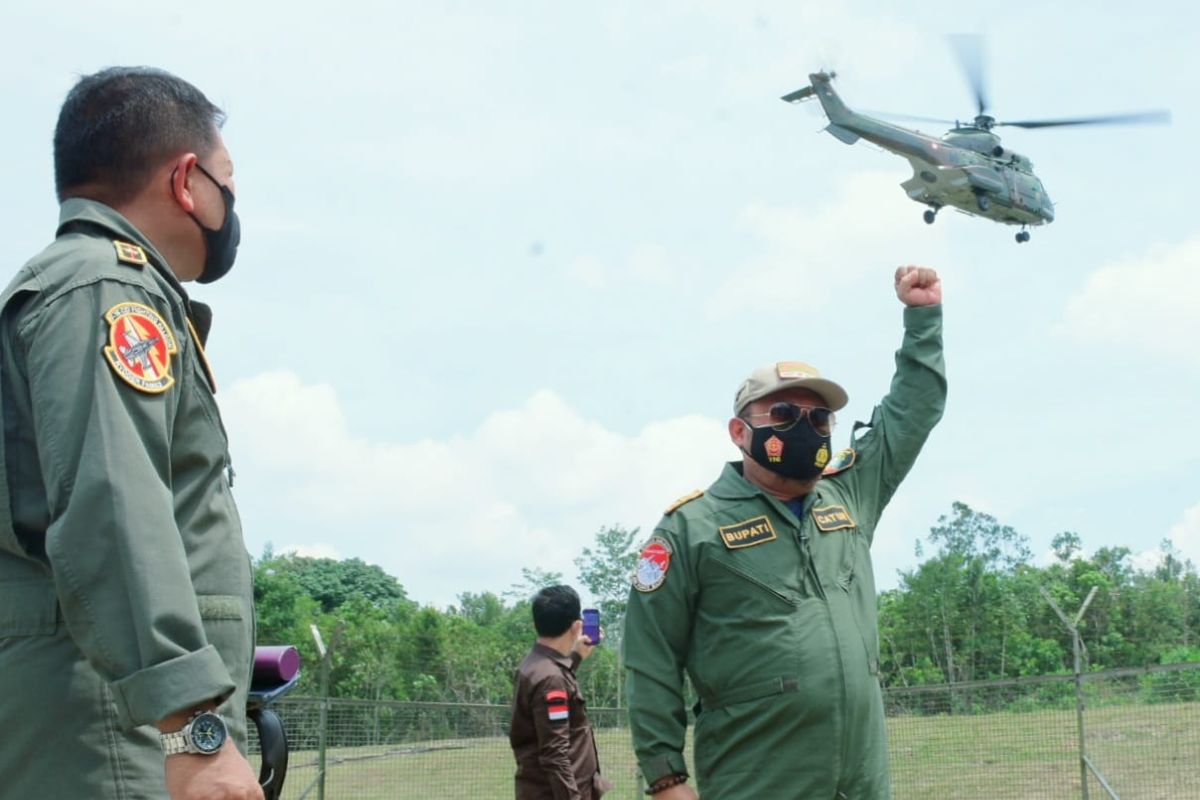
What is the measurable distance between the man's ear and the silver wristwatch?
39.3 inches

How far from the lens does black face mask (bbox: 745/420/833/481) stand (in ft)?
14.4

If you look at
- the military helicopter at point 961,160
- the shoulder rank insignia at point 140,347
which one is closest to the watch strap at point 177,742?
the shoulder rank insignia at point 140,347

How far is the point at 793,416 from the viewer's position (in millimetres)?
4449

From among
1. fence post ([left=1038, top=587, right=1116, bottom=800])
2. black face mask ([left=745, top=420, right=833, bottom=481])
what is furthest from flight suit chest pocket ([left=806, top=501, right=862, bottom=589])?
fence post ([left=1038, top=587, right=1116, bottom=800])

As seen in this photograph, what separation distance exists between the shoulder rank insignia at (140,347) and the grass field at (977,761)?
30.3 feet

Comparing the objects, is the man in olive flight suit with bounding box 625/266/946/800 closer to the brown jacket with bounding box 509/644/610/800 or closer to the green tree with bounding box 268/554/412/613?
the brown jacket with bounding box 509/644/610/800

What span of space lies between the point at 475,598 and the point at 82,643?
67.2m

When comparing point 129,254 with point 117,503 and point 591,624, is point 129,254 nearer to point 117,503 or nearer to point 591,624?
point 117,503

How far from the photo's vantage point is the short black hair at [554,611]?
23.7 ft

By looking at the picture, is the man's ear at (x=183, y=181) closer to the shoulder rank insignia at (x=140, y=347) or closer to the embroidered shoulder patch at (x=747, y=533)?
the shoulder rank insignia at (x=140, y=347)

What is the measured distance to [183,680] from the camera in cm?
195

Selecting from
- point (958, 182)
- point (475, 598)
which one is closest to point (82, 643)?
point (958, 182)

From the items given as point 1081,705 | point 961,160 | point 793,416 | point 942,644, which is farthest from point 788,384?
point 961,160

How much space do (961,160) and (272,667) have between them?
92.4ft
